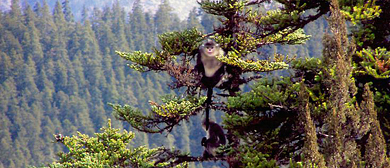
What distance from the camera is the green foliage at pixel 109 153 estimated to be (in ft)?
28.0

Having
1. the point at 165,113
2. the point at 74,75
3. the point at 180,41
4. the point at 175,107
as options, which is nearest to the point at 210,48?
the point at 180,41

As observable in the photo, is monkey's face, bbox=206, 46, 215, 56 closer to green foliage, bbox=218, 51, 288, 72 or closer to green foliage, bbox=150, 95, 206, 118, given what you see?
green foliage, bbox=218, 51, 288, 72

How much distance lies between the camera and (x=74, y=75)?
91.8 meters

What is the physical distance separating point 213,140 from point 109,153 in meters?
2.24

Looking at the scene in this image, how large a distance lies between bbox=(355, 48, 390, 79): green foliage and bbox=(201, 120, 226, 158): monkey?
2665 millimetres

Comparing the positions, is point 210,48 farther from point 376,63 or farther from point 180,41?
point 376,63

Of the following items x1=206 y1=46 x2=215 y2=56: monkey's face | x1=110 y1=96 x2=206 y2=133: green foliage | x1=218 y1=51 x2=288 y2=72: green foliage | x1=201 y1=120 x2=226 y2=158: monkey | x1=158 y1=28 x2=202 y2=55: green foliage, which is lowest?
x1=201 y1=120 x2=226 y2=158: monkey

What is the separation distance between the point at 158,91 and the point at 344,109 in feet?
284

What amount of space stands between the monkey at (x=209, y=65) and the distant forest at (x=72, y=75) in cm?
7068

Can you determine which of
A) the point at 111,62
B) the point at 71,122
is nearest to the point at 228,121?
the point at 71,122

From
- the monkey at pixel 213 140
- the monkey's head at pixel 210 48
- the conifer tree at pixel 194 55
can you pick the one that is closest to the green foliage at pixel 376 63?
the conifer tree at pixel 194 55

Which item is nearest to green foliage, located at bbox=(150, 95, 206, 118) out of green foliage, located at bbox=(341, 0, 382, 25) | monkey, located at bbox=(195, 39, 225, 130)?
monkey, located at bbox=(195, 39, 225, 130)

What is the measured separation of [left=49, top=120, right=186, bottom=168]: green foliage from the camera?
8.52 m

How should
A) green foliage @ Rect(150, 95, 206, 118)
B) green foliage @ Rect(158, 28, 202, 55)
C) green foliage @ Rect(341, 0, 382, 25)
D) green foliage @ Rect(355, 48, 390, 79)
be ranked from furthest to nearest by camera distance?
green foliage @ Rect(158, 28, 202, 55), green foliage @ Rect(150, 95, 206, 118), green foliage @ Rect(355, 48, 390, 79), green foliage @ Rect(341, 0, 382, 25)
